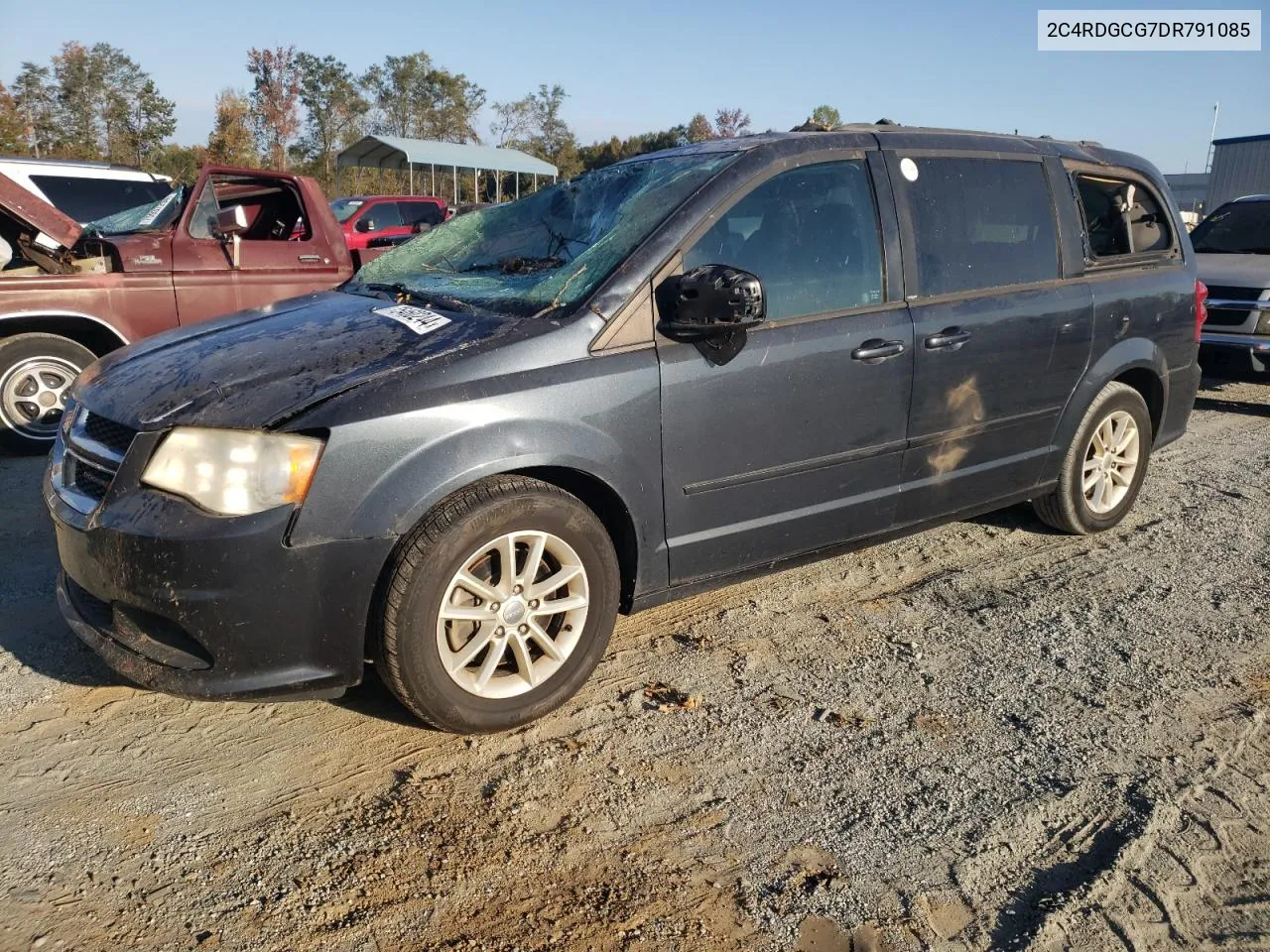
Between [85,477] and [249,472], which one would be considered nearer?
[249,472]

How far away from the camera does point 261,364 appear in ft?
9.46

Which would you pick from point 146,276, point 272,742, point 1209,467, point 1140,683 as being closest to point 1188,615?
point 1140,683

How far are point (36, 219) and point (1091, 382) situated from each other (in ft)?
20.8

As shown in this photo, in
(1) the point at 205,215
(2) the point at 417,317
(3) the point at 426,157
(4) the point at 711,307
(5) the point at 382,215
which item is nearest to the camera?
(4) the point at 711,307

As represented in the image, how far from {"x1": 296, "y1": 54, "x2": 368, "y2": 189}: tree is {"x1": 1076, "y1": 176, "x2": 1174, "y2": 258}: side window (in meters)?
34.2

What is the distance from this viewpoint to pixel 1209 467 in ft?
20.2

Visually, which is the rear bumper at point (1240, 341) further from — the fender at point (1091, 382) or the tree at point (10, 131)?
the tree at point (10, 131)


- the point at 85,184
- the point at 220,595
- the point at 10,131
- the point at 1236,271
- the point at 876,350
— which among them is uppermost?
the point at 10,131

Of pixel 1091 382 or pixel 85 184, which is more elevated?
pixel 85 184

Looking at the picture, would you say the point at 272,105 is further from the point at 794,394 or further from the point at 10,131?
the point at 794,394

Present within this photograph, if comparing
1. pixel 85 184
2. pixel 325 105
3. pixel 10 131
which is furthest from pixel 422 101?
pixel 85 184

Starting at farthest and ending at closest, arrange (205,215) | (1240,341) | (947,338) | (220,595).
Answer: (1240,341)
(205,215)
(947,338)
(220,595)

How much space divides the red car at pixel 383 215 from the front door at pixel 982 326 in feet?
39.3

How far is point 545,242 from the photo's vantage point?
11.8 ft
